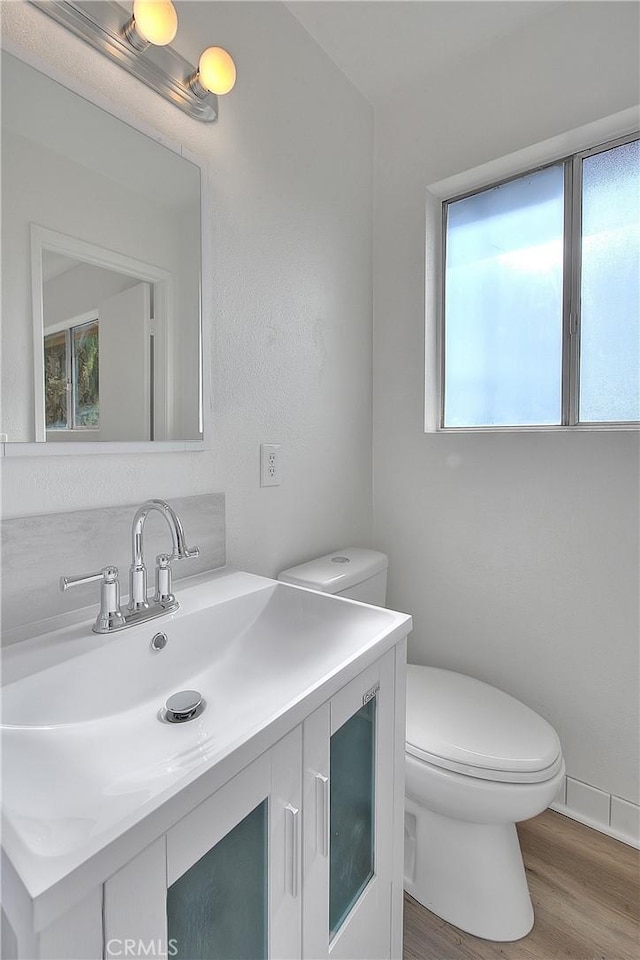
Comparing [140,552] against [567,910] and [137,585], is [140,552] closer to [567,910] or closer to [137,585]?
[137,585]

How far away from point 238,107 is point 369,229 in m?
0.68

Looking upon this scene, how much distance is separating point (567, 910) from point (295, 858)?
982mm

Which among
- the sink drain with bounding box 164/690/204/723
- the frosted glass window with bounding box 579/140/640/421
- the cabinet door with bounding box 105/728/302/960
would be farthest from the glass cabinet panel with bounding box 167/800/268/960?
the frosted glass window with bounding box 579/140/640/421

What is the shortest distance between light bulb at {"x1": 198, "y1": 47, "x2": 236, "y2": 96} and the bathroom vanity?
1.15 m

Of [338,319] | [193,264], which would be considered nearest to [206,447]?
[193,264]

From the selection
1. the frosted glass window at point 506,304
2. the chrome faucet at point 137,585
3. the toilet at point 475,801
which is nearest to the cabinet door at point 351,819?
the toilet at point 475,801

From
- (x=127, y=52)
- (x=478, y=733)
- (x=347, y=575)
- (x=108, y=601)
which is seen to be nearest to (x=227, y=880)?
(x=108, y=601)

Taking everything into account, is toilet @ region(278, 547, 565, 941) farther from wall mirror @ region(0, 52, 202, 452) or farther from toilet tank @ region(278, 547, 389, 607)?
wall mirror @ region(0, 52, 202, 452)

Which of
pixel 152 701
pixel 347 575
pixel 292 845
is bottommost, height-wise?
pixel 292 845

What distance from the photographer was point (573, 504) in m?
1.42

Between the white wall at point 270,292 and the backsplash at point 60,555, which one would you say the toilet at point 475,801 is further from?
the backsplash at point 60,555

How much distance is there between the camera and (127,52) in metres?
0.97

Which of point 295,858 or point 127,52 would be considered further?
point 127,52

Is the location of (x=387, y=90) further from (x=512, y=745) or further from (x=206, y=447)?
(x=512, y=745)
